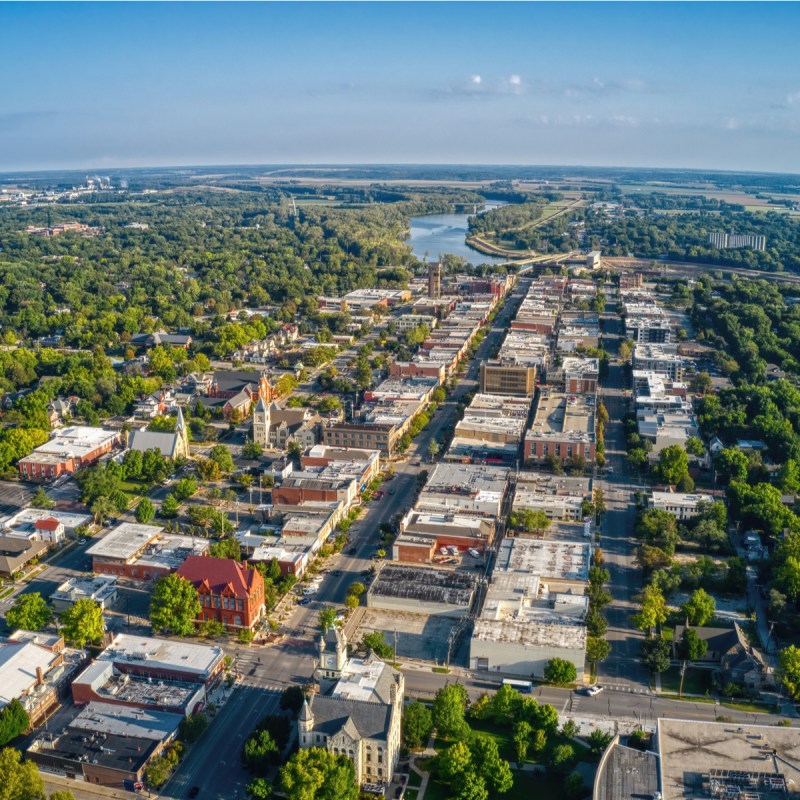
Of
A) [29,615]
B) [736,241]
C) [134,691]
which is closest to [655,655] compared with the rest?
[134,691]

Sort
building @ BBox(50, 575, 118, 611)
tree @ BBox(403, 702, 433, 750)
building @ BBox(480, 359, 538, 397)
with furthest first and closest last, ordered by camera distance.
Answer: building @ BBox(480, 359, 538, 397)
building @ BBox(50, 575, 118, 611)
tree @ BBox(403, 702, 433, 750)

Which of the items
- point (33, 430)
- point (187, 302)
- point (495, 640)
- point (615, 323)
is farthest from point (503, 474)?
point (187, 302)

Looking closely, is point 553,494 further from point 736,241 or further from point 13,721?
point 736,241

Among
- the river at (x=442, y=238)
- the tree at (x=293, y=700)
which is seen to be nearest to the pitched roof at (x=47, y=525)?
the tree at (x=293, y=700)

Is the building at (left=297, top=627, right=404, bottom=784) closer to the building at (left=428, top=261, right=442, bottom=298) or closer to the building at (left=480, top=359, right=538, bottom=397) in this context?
the building at (left=480, top=359, right=538, bottom=397)

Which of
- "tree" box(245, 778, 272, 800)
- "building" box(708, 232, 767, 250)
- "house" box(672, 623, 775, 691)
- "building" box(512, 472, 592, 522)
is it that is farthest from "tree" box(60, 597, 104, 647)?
"building" box(708, 232, 767, 250)

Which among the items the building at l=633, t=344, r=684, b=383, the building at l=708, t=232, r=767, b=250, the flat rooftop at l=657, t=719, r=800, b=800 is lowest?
the flat rooftop at l=657, t=719, r=800, b=800

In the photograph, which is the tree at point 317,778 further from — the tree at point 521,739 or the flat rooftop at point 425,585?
the flat rooftop at point 425,585
